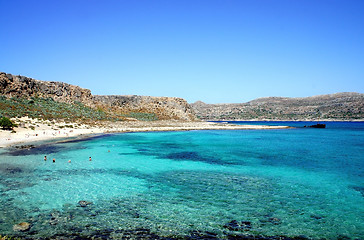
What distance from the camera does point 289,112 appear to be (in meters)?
153

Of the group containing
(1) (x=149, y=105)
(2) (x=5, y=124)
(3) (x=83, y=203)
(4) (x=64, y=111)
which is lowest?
(3) (x=83, y=203)

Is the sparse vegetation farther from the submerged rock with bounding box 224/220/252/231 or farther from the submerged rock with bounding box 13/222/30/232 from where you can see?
the submerged rock with bounding box 224/220/252/231

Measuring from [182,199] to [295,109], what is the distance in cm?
15863

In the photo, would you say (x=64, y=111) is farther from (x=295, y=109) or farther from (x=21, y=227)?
(x=295, y=109)

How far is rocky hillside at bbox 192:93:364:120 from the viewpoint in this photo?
133875 millimetres

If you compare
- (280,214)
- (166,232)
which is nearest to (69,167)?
(166,232)

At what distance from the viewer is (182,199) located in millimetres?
11359

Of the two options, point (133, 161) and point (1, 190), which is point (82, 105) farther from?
point (1, 190)

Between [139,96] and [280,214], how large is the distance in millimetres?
87389

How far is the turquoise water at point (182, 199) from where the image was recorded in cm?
850

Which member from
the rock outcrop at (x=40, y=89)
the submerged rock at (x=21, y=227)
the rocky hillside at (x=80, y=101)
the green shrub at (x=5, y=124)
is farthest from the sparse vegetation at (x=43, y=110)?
the submerged rock at (x=21, y=227)

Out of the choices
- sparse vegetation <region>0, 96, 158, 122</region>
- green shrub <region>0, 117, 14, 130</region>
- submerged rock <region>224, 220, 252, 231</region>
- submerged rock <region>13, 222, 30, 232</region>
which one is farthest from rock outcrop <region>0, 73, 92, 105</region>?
submerged rock <region>224, 220, 252, 231</region>

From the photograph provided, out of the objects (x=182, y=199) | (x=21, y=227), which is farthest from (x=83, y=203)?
(x=182, y=199)

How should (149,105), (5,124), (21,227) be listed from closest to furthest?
(21,227) < (5,124) < (149,105)
